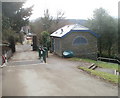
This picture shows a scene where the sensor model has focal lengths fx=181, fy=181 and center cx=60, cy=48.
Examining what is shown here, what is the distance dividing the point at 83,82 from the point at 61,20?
33.8m

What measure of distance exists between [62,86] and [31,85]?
1.59 m

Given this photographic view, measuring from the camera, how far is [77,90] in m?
8.23

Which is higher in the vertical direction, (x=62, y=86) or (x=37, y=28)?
(x=37, y=28)

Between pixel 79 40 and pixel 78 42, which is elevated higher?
pixel 79 40

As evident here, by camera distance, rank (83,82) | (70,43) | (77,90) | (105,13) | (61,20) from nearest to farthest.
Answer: (77,90) → (83,82) → (70,43) → (105,13) → (61,20)

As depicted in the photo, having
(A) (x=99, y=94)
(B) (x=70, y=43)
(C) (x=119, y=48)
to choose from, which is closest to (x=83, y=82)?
(A) (x=99, y=94)

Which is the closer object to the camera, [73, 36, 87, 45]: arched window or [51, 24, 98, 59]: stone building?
[51, 24, 98, 59]: stone building

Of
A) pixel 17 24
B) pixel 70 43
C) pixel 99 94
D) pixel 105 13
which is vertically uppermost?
pixel 105 13

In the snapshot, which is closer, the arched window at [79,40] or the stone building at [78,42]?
the stone building at [78,42]

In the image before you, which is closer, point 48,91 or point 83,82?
point 48,91

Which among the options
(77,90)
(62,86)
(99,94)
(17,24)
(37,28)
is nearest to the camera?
(99,94)

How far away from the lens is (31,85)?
9.17m

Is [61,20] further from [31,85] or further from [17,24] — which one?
[31,85]

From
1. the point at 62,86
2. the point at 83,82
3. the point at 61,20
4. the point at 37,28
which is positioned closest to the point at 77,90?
the point at 62,86
